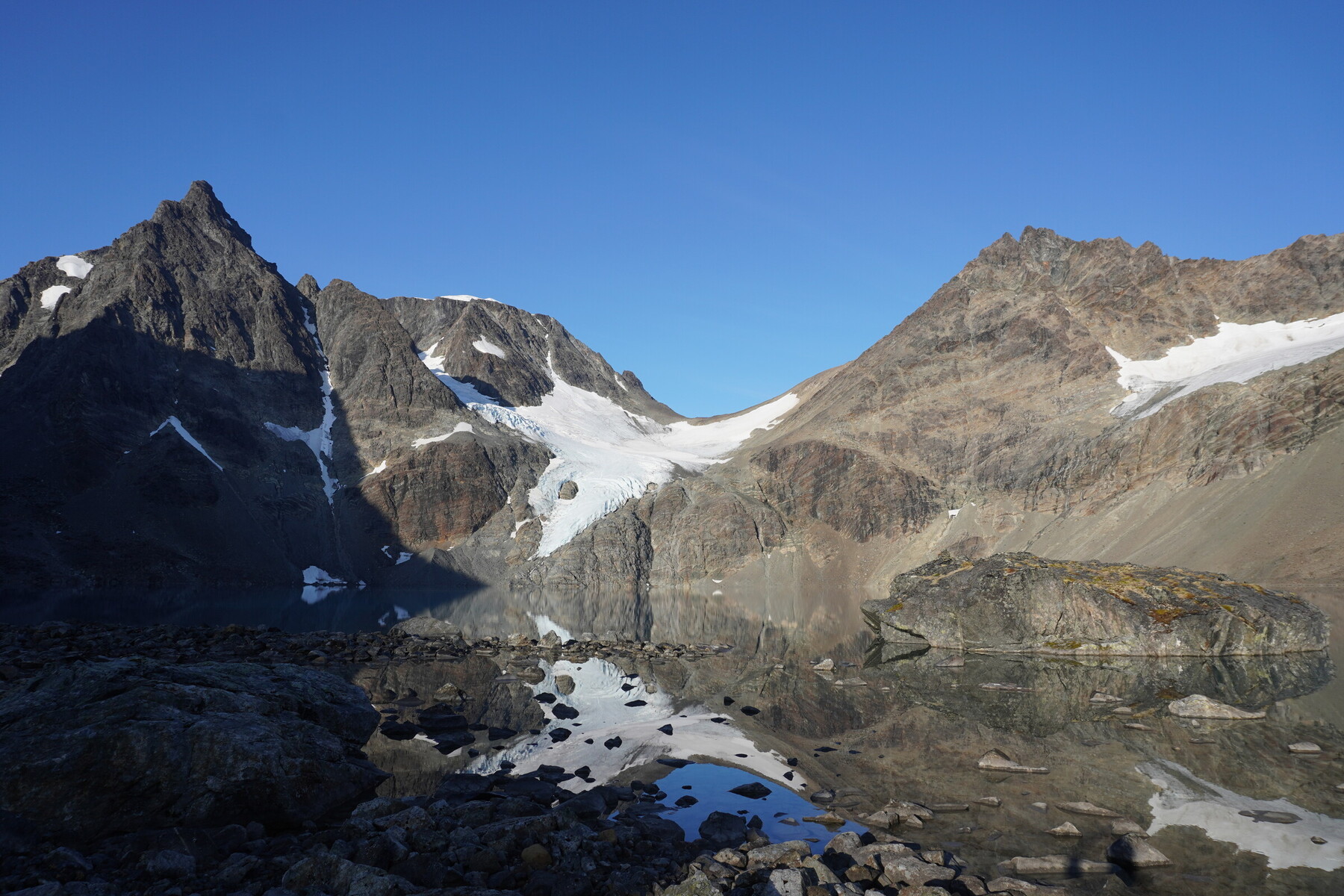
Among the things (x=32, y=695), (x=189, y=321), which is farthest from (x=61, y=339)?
(x=32, y=695)

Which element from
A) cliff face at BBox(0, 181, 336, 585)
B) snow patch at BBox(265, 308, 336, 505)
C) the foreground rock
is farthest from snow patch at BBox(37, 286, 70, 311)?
the foreground rock

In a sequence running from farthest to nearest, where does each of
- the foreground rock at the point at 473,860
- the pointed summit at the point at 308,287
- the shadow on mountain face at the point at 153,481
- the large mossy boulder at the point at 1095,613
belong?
the pointed summit at the point at 308,287
the shadow on mountain face at the point at 153,481
the large mossy boulder at the point at 1095,613
the foreground rock at the point at 473,860

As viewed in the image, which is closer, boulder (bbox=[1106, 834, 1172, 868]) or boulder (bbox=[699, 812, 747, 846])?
boulder (bbox=[1106, 834, 1172, 868])

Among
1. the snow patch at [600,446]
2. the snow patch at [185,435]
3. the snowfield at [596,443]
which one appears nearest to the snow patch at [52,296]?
the snow patch at [185,435]

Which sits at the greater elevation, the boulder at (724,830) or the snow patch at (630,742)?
the boulder at (724,830)

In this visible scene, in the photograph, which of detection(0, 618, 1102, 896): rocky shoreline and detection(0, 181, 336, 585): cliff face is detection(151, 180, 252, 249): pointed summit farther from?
detection(0, 618, 1102, 896): rocky shoreline

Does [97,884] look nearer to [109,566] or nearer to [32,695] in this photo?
[32,695]

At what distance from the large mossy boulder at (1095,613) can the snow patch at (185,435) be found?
8922cm

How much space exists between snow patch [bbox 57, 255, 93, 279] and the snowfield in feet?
192

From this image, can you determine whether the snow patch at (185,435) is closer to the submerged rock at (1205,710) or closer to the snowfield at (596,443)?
the snowfield at (596,443)

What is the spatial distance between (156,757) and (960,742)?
49.3ft

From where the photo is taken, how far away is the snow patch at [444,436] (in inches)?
4437

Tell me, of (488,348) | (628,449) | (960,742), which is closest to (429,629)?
(960,742)

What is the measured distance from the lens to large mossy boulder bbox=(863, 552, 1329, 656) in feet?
101
